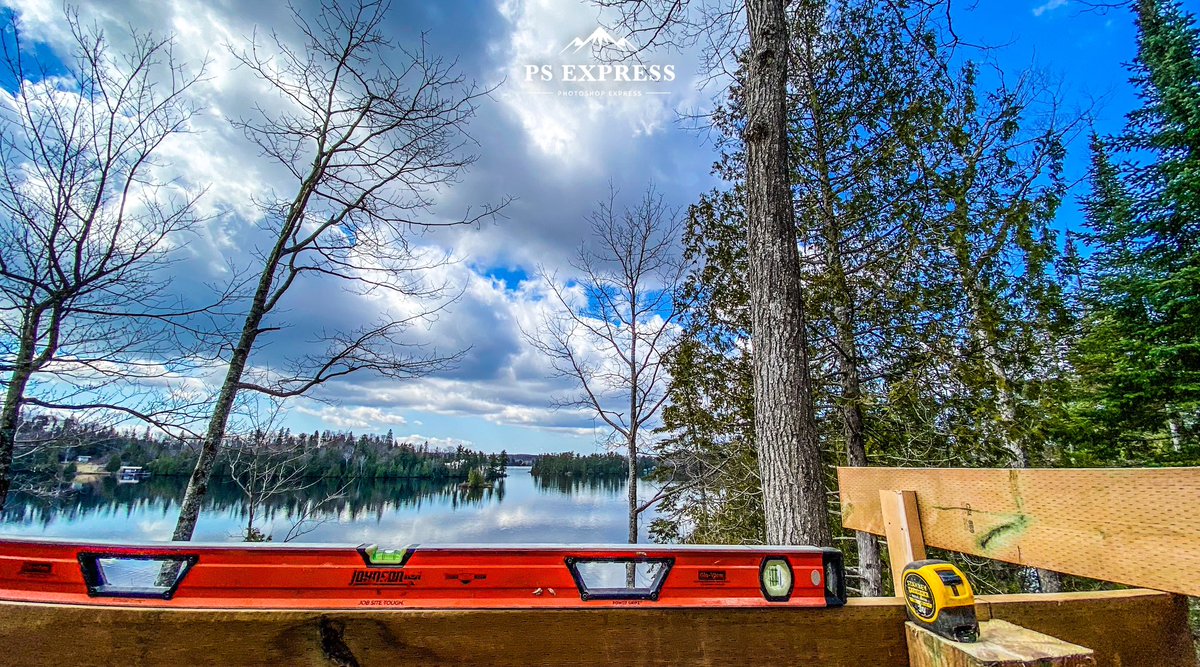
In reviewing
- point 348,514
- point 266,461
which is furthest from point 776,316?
point 348,514

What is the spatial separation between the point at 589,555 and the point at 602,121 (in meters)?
7.30

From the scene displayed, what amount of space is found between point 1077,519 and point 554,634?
3.70 feet

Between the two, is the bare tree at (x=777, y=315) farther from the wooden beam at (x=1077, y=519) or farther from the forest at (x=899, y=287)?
the wooden beam at (x=1077, y=519)

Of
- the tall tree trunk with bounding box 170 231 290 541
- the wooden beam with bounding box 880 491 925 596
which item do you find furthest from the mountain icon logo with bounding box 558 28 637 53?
the wooden beam with bounding box 880 491 925 596

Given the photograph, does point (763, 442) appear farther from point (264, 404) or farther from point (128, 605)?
point (264, 404)

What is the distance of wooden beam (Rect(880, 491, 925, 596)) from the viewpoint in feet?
4.26

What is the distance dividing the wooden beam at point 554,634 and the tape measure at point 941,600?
11 centimetres

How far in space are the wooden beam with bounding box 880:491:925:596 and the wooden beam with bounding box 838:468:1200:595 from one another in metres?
0.03

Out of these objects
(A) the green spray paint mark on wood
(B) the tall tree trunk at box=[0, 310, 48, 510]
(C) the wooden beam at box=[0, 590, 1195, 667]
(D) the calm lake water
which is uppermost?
(B) the tall tree trunk at box=[0, 310, 48, 510]

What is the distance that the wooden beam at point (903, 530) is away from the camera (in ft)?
4.26

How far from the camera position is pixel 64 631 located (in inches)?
32.5

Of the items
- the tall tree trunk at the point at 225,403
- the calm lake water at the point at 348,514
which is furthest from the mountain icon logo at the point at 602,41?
the calm lake water at the point at 348,514

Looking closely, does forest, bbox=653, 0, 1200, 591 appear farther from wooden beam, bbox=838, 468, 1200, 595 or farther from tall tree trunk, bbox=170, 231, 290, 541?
tall tree trunk, bbox=170, 231, 290, 541

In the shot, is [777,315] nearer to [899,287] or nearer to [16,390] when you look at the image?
[899,287]
